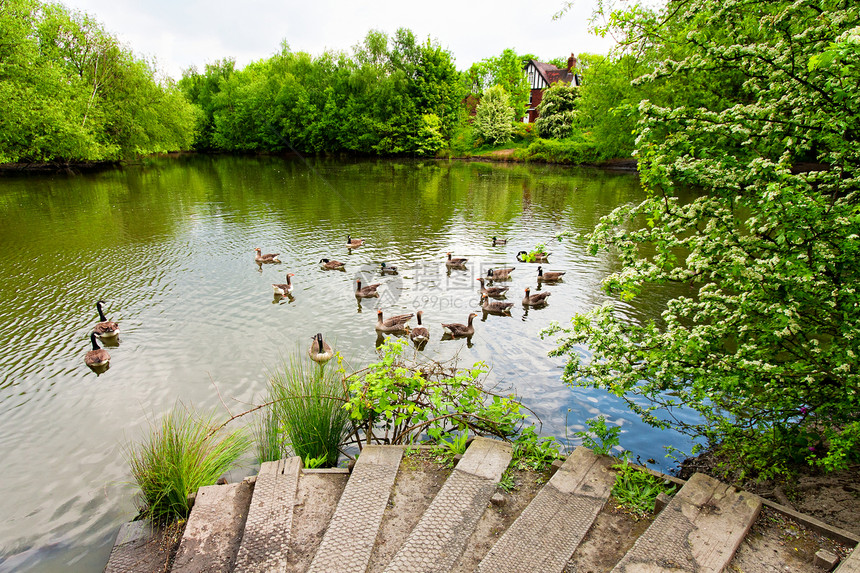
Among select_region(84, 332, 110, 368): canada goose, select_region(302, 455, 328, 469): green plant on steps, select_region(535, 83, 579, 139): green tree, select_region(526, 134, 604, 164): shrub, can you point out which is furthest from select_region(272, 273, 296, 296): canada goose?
select_region(535, 83, 579, 139): green tree

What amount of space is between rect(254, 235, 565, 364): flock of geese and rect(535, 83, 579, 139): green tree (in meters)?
48.0

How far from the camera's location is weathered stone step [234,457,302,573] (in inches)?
153

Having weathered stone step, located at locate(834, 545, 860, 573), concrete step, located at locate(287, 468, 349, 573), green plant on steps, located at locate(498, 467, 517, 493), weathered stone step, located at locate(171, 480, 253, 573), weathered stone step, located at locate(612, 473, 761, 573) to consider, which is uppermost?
weathered stone step, located at locate(834, 545, 860, 573)

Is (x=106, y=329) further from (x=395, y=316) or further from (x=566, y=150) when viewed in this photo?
(x=566, y=150)

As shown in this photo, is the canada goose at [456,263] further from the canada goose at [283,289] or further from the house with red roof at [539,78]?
the house with red roof at [539,78]

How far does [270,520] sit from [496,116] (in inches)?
2669

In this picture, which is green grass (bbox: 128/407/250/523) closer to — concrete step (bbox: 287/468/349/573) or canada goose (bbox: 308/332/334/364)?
concrete step (bbox: 287/468/349/573)

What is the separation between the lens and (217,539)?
4273 mm

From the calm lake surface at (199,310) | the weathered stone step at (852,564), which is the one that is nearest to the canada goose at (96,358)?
the calm lake surface at (199,310)

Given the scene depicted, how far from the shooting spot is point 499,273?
1655 cm

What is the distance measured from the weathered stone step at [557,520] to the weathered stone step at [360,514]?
3.66 feet

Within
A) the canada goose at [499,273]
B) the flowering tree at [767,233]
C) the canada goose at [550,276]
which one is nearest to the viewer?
the flowering tree at [767,233]

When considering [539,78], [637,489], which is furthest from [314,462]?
[539,78]

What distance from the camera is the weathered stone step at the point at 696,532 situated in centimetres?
356
